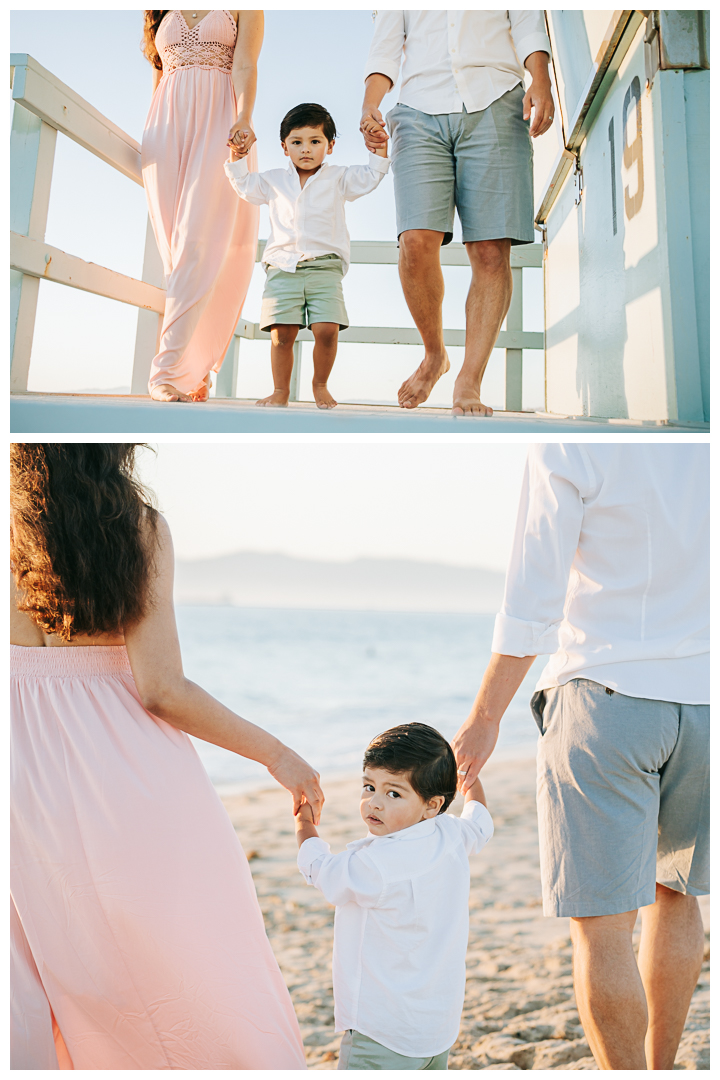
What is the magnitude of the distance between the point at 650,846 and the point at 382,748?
1.65 ft

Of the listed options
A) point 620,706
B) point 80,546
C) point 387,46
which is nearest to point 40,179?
point 387,46

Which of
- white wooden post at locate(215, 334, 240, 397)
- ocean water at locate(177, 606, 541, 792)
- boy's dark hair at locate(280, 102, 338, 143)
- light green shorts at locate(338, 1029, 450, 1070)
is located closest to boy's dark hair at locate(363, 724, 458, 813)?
light green shorts at locate(338, 1029, 450, 1070)

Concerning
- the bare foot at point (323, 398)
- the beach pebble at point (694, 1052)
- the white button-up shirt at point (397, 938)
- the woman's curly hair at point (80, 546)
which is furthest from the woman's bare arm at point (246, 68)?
the beach pebble at point (694, 1052)

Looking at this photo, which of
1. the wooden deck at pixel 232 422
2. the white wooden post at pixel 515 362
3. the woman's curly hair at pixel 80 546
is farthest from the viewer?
the white wooden post at pixel 515 362

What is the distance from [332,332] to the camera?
8.43 feet

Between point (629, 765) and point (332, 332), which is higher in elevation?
point (332, 332)

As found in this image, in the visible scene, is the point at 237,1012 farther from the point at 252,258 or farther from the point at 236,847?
the point at 252,258

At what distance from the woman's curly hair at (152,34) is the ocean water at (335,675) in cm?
674

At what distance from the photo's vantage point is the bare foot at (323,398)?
2.32m

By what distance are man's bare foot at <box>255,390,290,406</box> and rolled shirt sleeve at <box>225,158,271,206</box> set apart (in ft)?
2.12

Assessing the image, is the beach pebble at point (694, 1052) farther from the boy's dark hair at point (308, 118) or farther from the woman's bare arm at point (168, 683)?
the boy's dark hair at point (308, 118)

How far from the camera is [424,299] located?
2.19 m

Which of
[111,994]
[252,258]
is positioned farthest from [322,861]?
[252,258]

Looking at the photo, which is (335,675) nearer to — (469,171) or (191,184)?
(191,184)
